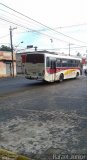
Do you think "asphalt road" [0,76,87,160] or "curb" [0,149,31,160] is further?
"asphalt road" [0,76,87,160]

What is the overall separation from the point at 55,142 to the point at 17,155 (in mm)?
1300

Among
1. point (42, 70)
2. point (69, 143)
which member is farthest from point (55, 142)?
point (42, 70)

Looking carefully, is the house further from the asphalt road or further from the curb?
the curb

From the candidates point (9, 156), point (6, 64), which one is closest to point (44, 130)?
point (9, 156)

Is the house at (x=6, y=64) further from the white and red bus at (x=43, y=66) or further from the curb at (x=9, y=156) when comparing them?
the curb at (x=9, y=156)

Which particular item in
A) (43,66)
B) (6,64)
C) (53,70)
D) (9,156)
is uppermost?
(6,64)

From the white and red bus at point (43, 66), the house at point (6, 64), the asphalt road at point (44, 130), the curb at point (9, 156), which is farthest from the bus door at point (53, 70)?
the house at point (6, 64)

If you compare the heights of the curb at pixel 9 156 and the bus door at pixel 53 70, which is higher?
the bus door at pixel 53 70

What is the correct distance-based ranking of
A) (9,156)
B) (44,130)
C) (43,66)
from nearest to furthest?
1. (9,156)
2. (44,130)
3. (43,66)

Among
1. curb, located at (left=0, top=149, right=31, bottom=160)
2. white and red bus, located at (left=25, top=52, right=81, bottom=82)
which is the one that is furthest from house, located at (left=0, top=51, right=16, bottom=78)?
curb, located at (left=0, top=149, right=31, bottom=160)

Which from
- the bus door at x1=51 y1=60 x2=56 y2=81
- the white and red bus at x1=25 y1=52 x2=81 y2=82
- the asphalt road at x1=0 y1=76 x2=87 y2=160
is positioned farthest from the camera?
the bus door at x1=51 y1=60 x2=56 y2=81

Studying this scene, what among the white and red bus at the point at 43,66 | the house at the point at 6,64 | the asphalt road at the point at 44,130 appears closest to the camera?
the asphalt road at the point at 44,130

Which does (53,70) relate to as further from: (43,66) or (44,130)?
(44,130)

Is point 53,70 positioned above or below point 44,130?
above
